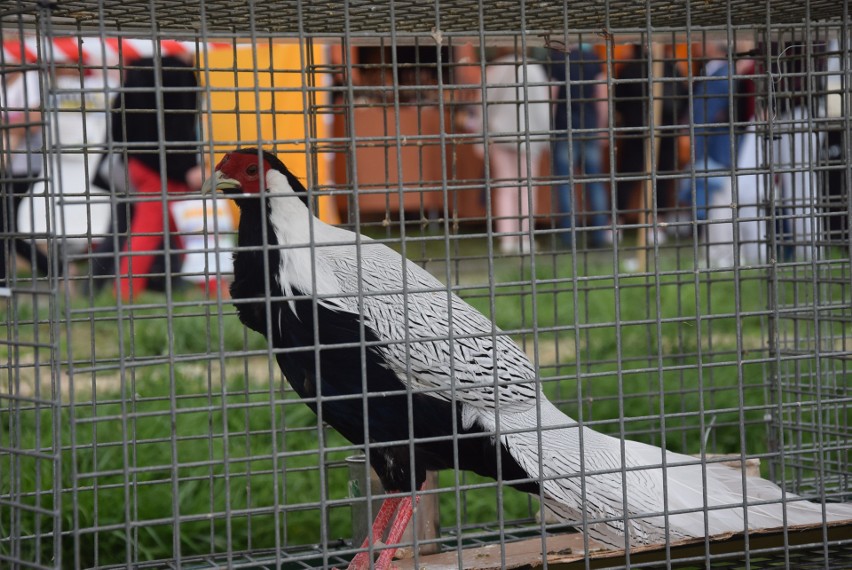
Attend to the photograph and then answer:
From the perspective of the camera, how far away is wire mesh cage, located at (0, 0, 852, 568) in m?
2.26

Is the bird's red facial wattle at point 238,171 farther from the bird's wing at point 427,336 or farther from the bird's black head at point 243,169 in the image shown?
the bird's wing at point 427,336

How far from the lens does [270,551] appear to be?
346 centimetres

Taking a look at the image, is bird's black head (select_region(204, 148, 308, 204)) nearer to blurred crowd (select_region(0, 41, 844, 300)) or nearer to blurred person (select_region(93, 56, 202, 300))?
blurred crowd (select_region(0, 41, 844, 300))

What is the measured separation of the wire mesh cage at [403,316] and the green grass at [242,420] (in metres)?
0.02

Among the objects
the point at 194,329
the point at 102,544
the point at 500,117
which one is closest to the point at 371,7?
the point at 102,544

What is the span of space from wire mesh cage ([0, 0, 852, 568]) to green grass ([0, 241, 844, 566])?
0.02 meters

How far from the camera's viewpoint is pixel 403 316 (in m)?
2.85

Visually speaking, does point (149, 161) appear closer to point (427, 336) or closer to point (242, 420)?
point (242, 420)

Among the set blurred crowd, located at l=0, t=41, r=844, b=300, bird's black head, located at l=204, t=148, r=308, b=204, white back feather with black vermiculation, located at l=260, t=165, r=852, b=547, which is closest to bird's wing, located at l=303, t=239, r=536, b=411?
white back feather with black vermiculation, located at l=260, t=165, r=852, b=547

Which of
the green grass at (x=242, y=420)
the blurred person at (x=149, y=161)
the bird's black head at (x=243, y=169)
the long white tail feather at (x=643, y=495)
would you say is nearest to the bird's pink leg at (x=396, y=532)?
the green grass at (x=242, y=420)

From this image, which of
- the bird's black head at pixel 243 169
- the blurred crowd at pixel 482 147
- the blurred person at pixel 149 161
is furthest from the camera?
the blurred person at pixel 149 161

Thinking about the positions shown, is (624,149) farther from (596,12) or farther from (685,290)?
(596,12)

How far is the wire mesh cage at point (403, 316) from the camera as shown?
2.26 meters

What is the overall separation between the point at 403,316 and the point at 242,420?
2.26m
